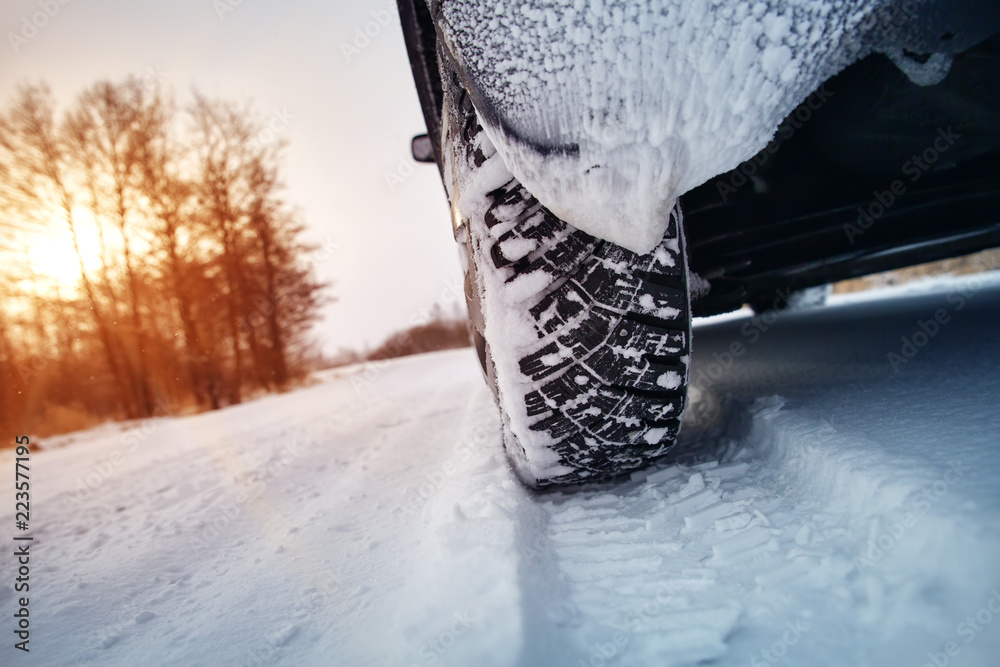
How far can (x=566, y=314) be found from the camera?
2.59 feet

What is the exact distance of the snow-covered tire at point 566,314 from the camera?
78 centimetres

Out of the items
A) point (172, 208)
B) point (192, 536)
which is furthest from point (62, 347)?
point (192, 536)

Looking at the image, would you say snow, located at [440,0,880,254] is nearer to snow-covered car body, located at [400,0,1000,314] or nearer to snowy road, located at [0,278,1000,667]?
snow-covered car body, located at [400,0,1000,314]

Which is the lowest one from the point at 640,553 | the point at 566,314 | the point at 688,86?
the point at 640,553

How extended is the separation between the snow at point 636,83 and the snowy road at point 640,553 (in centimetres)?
55

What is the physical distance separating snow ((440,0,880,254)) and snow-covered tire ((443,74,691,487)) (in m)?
0.08

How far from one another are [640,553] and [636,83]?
30.0 inches

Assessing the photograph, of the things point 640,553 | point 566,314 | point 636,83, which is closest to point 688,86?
point 636,83

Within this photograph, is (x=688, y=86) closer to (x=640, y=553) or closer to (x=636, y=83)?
(x=636, y=83)

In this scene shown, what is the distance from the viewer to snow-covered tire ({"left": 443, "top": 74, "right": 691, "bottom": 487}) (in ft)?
2.55

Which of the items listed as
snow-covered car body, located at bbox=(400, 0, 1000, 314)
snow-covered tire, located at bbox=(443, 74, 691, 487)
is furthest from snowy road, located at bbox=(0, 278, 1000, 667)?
snow-covered car body, located at bbox=(400, 0, 1000, 314)

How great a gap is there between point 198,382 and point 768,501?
976 centimetres

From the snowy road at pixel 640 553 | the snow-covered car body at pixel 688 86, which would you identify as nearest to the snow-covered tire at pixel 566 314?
the snow-covered car body at pixel 688 86

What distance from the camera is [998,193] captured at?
114 centimetres
